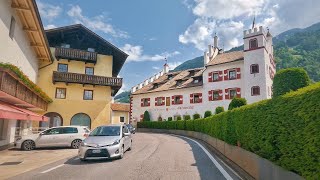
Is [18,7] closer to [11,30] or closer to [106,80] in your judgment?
[11,30]

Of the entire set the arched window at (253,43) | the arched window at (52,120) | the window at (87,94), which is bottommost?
the arched window at (52,120)

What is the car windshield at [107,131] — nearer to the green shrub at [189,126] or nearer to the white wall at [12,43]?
the white wall at [12,43]

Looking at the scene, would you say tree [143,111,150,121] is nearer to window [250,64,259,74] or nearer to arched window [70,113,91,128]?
arched window [70,113,91,128]

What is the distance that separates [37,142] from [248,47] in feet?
107

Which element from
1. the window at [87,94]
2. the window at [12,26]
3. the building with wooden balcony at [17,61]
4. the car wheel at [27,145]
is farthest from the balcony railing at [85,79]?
the car wheel at [27,145]

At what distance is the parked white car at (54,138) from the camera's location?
693 inches

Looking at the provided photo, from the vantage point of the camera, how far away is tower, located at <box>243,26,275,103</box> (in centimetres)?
3797

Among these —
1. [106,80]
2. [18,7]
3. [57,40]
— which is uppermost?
[57,40]

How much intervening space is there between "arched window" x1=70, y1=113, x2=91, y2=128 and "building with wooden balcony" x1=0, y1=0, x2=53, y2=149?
22.0ft

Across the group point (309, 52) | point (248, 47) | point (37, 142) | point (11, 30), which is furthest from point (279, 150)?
point (309, 52)

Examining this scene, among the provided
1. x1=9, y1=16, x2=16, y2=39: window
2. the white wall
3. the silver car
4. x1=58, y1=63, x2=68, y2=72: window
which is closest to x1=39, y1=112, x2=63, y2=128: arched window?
x1=58, y1=63, x2=68, y2=72: window

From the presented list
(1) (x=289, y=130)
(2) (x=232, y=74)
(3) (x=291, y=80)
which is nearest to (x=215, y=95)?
(2) (x=232, y=74)

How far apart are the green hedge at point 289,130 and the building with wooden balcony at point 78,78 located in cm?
2564

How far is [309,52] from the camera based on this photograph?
349 ft
